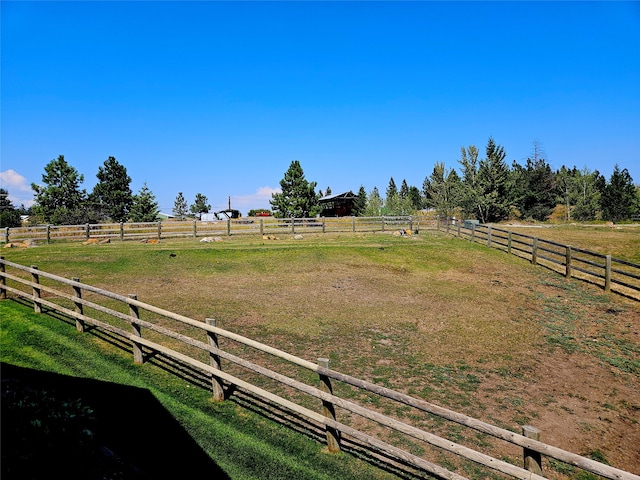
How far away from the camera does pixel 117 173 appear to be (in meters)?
61.4

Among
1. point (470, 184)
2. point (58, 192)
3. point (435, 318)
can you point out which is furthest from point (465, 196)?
point (58, 192)

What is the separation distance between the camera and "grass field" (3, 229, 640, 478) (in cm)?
732

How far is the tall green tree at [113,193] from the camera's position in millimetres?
60094

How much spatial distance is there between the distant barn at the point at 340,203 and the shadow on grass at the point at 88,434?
6945 cm

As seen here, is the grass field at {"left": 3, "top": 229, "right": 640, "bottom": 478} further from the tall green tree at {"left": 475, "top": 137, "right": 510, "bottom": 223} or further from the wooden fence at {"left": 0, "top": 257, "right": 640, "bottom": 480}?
A: the tall green tree at {"left": 475, "top": 137, "right": 510, "bottom": 223}

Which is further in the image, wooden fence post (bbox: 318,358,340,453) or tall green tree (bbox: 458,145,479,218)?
tall green tree (bbox: 458,145,479,218)

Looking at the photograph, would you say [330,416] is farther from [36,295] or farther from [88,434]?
[36,295]

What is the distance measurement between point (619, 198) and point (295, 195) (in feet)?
141

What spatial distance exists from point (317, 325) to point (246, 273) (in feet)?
24.1

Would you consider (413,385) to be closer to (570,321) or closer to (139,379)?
(139,379)

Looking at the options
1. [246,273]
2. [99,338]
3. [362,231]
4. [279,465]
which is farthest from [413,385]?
[362,231]

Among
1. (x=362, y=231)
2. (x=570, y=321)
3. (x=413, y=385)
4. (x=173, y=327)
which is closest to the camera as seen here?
(x=413, y=385)

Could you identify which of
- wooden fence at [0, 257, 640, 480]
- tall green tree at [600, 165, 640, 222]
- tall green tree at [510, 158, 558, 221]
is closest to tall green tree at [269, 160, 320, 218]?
tall green tree at [510, 158, 558, 221]

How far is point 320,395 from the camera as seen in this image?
529cm
